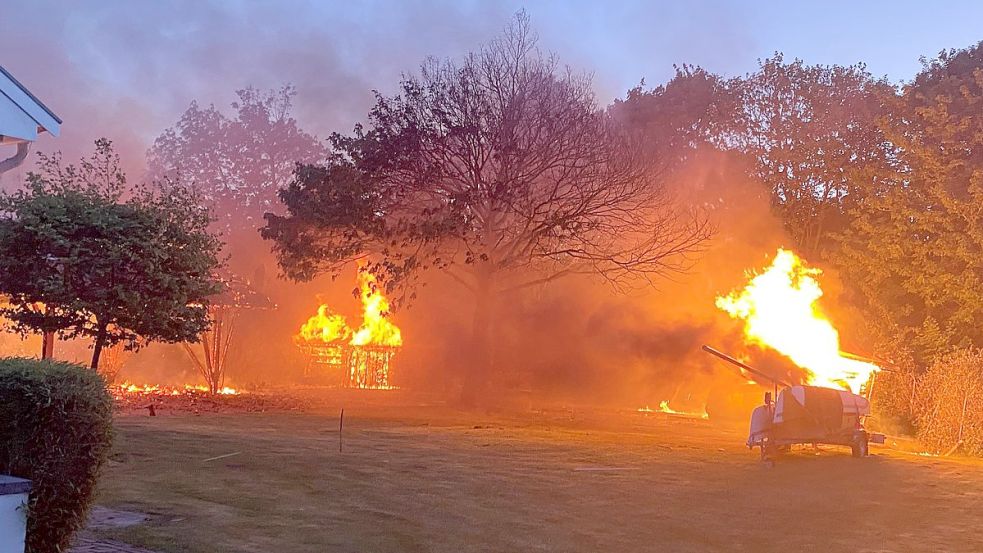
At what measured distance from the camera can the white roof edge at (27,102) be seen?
581 inches

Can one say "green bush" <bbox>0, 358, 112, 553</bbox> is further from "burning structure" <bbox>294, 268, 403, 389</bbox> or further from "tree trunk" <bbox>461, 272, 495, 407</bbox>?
"burning structure" <bbox>294, 268, 403, 389</bbox>

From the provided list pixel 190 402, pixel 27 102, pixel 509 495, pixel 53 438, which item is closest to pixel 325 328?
pixel 190 402

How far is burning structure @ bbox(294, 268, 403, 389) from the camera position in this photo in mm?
35562

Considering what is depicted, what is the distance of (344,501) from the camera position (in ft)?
31.5

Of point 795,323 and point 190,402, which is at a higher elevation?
point 795,323

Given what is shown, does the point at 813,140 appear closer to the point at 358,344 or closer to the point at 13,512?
the point at 358,344

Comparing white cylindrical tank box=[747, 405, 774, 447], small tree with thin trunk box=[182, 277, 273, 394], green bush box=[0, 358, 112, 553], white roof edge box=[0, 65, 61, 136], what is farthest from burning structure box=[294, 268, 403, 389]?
green bush box=[0, 358, 112, 553]

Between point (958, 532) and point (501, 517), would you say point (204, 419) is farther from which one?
point (958, 532)

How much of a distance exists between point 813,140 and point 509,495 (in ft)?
89.3

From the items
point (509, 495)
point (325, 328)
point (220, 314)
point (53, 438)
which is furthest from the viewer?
point (325, 328)

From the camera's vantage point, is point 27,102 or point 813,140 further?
point 813,140

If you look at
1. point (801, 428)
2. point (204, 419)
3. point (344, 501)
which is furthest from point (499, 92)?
point (344, 501)

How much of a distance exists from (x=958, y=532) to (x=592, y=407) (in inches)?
882

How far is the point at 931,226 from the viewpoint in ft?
84.5
